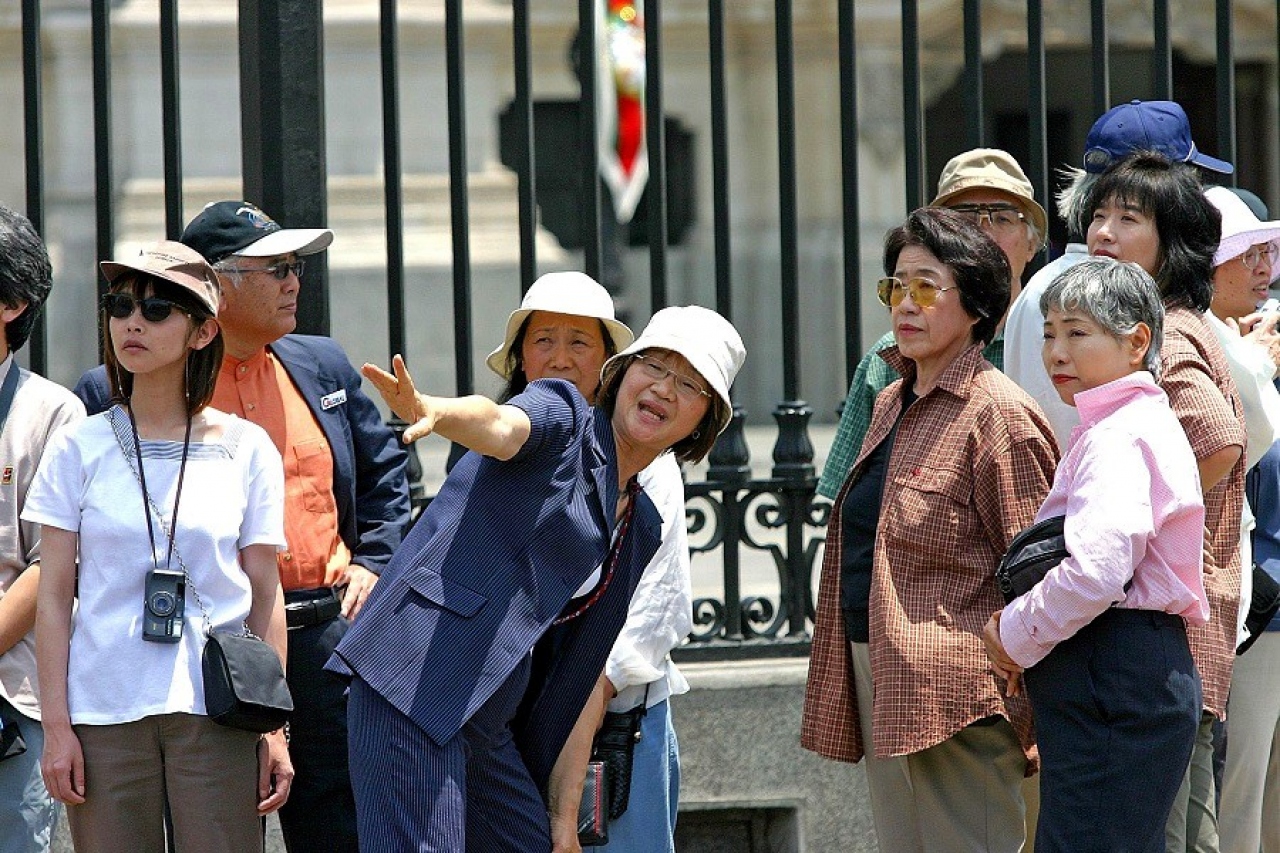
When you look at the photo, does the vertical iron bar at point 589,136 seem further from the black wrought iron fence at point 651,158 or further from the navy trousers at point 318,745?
the navy trousers at point 318,745

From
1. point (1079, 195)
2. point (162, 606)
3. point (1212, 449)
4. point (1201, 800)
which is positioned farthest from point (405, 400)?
point (1201, 800)

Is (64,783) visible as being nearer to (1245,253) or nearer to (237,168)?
(1245,253)

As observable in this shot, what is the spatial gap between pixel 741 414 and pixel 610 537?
187cm

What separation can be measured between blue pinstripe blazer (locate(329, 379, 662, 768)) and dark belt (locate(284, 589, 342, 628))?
79 cm

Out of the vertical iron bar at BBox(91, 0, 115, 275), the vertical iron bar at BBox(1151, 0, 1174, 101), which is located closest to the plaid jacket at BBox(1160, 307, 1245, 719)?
the vertical iron bar at BBox(1151, 0, 1174, 101)

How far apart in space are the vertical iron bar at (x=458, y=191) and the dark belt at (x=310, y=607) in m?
1.04

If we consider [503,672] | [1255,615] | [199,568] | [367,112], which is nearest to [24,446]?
[199,568]

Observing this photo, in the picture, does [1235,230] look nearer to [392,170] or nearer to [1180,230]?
[1180,230]

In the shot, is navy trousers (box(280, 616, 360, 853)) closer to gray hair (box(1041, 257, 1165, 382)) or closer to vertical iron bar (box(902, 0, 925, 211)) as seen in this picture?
gray hair (box(1041, 257, 1165, 382))

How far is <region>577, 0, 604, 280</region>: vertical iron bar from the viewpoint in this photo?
17.6 feet

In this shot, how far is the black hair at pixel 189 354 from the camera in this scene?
402 cm

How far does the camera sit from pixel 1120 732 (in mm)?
3824

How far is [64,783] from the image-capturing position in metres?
3.80

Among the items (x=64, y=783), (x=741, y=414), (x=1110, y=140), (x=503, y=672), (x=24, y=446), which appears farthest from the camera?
(x=741, y=414)
